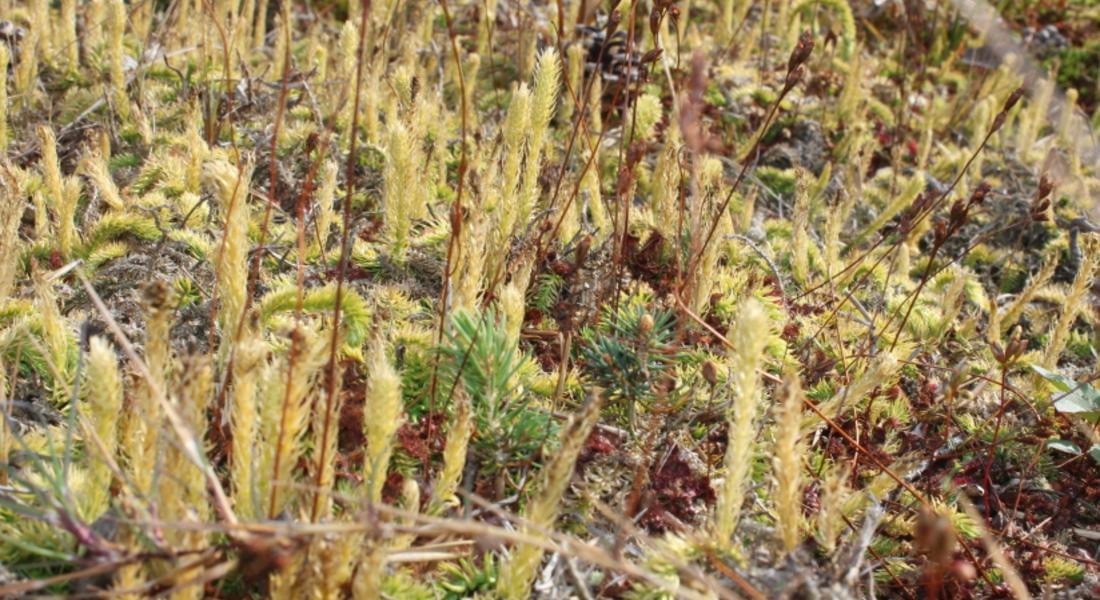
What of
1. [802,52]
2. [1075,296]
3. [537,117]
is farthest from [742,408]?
[1075,296]

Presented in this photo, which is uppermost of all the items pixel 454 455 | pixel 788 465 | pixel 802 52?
pixel 802 52

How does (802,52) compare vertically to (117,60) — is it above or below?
above

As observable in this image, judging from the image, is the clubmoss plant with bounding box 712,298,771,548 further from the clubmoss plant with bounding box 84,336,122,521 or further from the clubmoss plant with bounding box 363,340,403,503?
the clubmoss plant with bounding box 84,336,122,521

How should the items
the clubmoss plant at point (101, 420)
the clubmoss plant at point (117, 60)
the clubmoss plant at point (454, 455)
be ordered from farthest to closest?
the clubmoss plant at point (117, 60), the clubmoss plant at point (454, 455), the clubmoss plant at point (101, 420)

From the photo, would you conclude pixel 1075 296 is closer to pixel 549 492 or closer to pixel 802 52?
pixel 802 52

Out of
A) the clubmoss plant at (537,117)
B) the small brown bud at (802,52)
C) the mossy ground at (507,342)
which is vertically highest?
the small brown bud at (802,52)

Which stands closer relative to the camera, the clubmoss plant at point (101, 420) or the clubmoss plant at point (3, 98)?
the clubmoss plant at point (101, 420)

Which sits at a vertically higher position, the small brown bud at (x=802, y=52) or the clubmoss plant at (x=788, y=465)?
the small brown bud at (x=802, y=52)

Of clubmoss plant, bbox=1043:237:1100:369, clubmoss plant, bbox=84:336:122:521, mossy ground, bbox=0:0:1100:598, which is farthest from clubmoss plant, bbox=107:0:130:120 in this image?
clubmoss plant, bbox=1043:237:1100:369

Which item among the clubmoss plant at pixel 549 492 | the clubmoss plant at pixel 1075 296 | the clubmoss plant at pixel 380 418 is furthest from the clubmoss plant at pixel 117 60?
the clubmoss plant at pixel 1075 296

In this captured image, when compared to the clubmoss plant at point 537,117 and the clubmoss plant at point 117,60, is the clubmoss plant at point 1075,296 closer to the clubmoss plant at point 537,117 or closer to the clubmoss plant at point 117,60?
the clubmoss plant at point 537,117

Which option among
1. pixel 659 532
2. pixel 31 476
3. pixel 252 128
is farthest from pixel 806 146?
pixel 31 476

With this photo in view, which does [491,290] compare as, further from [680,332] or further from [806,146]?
[806,146]

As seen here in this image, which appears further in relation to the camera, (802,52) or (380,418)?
(802,52)
